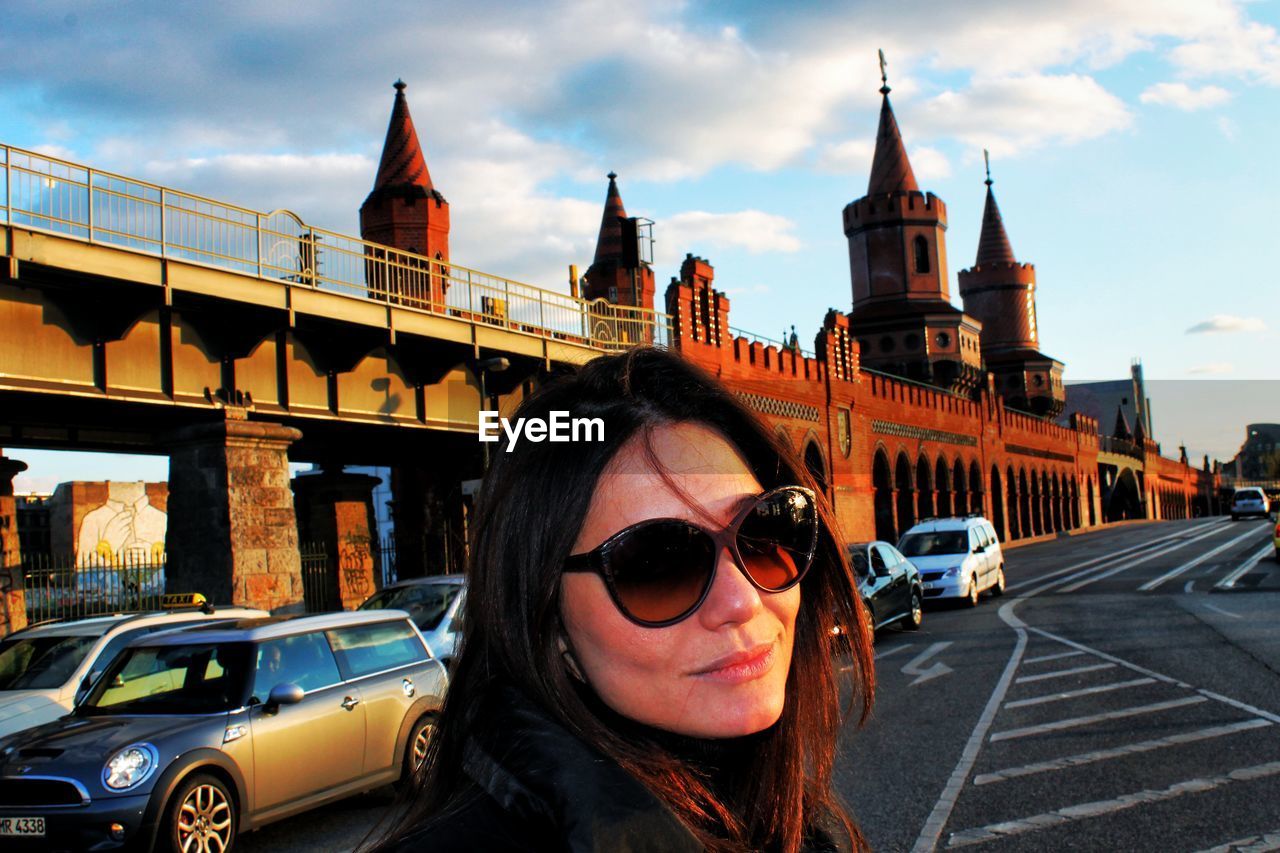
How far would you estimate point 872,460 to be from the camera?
147 ft

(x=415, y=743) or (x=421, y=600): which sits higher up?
(x=421, y=600)

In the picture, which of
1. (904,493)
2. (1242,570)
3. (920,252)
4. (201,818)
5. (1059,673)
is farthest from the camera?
(920,252)

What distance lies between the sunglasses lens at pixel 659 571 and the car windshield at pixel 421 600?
11428mm

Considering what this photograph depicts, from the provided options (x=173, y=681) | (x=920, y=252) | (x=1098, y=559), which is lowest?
(x=1098, y=559)

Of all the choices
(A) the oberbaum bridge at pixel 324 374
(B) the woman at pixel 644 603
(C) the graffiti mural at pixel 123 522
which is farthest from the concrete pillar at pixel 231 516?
(C) the graffiti mural at pixel 123 522

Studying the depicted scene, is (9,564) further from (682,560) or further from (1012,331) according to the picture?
(1012,331)

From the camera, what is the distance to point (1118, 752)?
26.7 feet

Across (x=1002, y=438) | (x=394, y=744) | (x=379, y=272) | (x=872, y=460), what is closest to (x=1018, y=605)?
(x=379, y=272)

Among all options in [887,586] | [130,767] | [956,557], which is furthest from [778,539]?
[956,557]

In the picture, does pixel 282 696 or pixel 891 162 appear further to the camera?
pixel 891 162

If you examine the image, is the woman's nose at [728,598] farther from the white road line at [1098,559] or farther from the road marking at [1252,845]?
the white road line at [1098,559]

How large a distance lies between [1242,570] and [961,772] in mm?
24578

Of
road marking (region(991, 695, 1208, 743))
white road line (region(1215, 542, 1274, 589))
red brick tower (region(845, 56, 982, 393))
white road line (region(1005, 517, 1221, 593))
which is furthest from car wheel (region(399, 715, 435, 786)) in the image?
red brick tower (region(845, 56, 982, 393))

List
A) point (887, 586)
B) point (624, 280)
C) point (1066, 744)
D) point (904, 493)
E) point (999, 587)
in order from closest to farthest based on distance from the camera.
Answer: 1. point (1066, 744)
2. point (887, 586)
3. point (999, 587)
4. point (624, 280)
5. point (904, 493)
